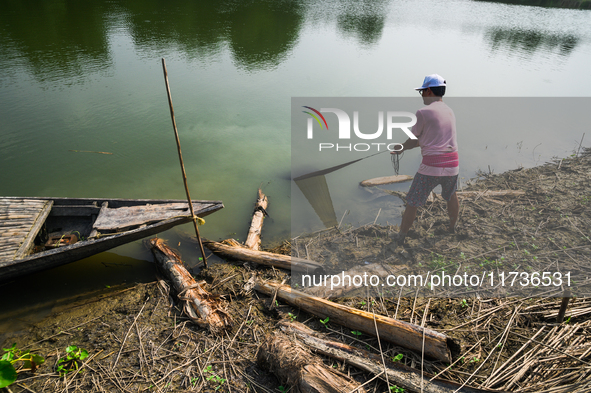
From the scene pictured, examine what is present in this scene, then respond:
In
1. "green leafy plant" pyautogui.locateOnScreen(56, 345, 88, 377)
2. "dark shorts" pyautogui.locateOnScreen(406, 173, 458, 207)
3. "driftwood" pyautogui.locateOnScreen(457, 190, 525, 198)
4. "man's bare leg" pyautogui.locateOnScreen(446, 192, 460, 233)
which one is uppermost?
"dark shorts" pyautogui.locateOnScreen(406, 173, 458, 207)

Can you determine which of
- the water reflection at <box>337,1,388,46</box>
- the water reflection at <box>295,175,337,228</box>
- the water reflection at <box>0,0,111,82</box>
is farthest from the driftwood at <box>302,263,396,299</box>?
the water reflection at <box>337,1,388,46</box>

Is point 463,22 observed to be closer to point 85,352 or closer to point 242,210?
point 242,210

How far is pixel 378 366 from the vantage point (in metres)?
2.20

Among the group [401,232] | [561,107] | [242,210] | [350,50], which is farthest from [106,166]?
[561,107]

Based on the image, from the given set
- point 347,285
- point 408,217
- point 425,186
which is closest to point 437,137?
point 425,186

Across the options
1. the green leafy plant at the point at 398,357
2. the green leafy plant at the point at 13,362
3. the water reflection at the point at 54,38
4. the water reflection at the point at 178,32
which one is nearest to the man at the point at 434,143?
the green leafy plant at the point at 398,357

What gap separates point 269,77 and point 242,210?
5953 millimetres

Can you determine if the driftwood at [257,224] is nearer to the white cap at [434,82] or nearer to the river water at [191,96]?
the river water at [191,96]

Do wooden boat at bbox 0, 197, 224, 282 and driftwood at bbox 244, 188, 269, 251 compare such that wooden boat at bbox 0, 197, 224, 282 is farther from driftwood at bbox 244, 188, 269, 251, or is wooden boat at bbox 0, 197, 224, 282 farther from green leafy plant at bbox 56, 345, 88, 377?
green leafy plant at bbox 56, 345, 88, 377

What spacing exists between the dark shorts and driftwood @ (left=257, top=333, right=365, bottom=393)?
209 centimetres

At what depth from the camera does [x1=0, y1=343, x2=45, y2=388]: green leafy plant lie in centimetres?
227

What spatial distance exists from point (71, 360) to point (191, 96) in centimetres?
699

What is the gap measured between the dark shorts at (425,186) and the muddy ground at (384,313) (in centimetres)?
69

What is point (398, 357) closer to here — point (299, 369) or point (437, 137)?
point (299, 369)
